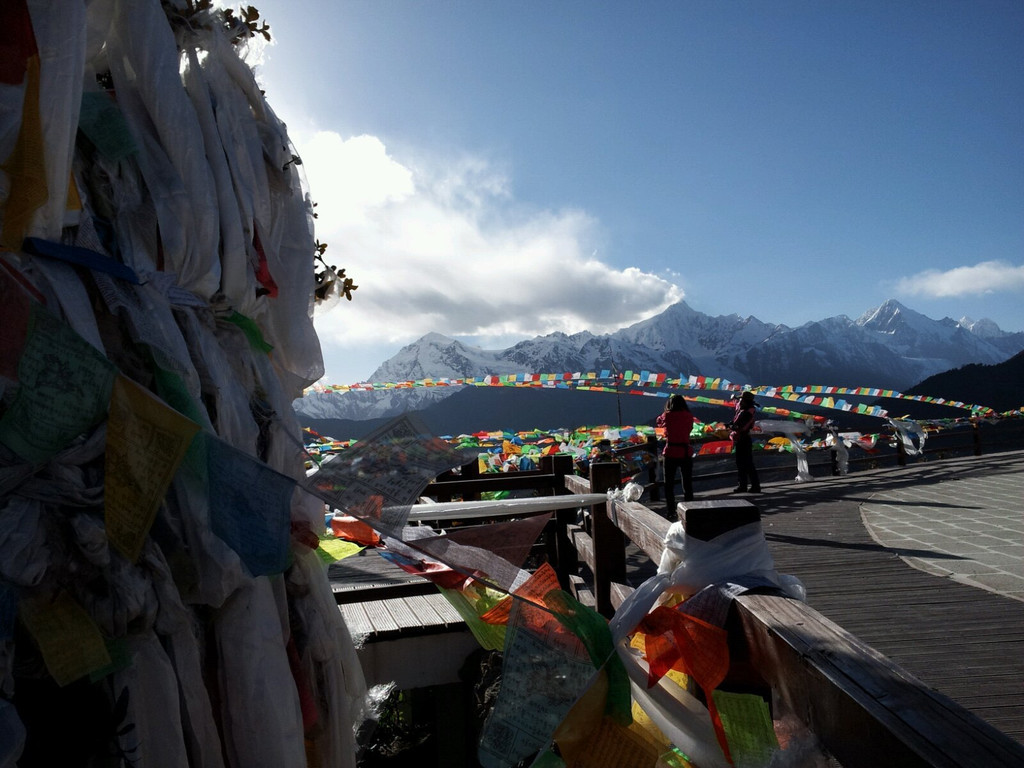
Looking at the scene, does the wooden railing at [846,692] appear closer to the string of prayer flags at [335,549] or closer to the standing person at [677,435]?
the string of prayer flags at [335,549]

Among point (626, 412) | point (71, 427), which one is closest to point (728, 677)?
point (71, 427)

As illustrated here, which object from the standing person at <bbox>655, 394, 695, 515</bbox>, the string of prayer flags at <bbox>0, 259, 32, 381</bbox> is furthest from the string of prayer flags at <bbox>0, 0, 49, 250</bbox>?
the standing person at <bbox>655, 394, 695, 515</bbox>

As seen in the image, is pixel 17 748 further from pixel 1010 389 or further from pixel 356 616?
pixel 1010 389

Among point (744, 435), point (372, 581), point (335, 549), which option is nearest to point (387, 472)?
point (335, 549)

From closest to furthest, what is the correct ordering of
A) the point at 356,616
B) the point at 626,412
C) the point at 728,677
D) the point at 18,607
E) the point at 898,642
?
1. the point at 18,607
2. the point at 728,677
3. the point at 898,642
4. the point at 356,616
5. the point at 626,412

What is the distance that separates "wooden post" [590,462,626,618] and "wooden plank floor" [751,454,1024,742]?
1.27m

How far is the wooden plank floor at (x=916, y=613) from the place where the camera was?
8.89 feet

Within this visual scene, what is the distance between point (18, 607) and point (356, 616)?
9.86ft

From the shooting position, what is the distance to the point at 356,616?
14.0 ft

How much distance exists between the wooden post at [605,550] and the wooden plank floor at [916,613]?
1272mm

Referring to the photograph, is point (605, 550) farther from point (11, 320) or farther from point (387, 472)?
point (11, 320)

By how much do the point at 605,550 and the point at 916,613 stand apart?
1.87 m

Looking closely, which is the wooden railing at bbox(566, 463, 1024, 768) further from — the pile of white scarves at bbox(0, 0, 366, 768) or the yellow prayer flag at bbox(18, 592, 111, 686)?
the yellow prayer flag at bbox(18, 592, 111, 686)

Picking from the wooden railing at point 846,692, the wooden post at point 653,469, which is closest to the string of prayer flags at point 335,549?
the wooden railing at point 846,692
